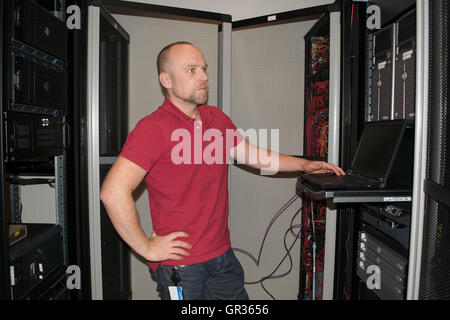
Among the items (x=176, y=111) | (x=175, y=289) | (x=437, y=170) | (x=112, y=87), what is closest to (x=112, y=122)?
(x=112, y=87)

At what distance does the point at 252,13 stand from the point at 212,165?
167 centimetres

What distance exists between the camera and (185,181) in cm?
132

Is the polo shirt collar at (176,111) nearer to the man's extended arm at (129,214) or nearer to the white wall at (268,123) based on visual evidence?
the man's extended arm at (129,214)

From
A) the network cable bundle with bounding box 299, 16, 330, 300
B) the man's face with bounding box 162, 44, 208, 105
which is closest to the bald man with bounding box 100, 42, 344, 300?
the man's face with bounding box 162, 44, 208, 105

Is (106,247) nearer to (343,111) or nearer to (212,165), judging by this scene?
(212,165)

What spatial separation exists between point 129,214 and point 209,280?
0.52 meters

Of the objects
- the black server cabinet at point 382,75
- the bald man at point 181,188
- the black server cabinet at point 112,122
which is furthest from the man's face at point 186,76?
the black server cabinet at point 382,75

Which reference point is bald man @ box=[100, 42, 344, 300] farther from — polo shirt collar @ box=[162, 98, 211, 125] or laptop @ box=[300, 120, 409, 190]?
laptop @ box=[300, 120, 409, 190]

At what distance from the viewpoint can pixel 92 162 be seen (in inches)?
64.1
